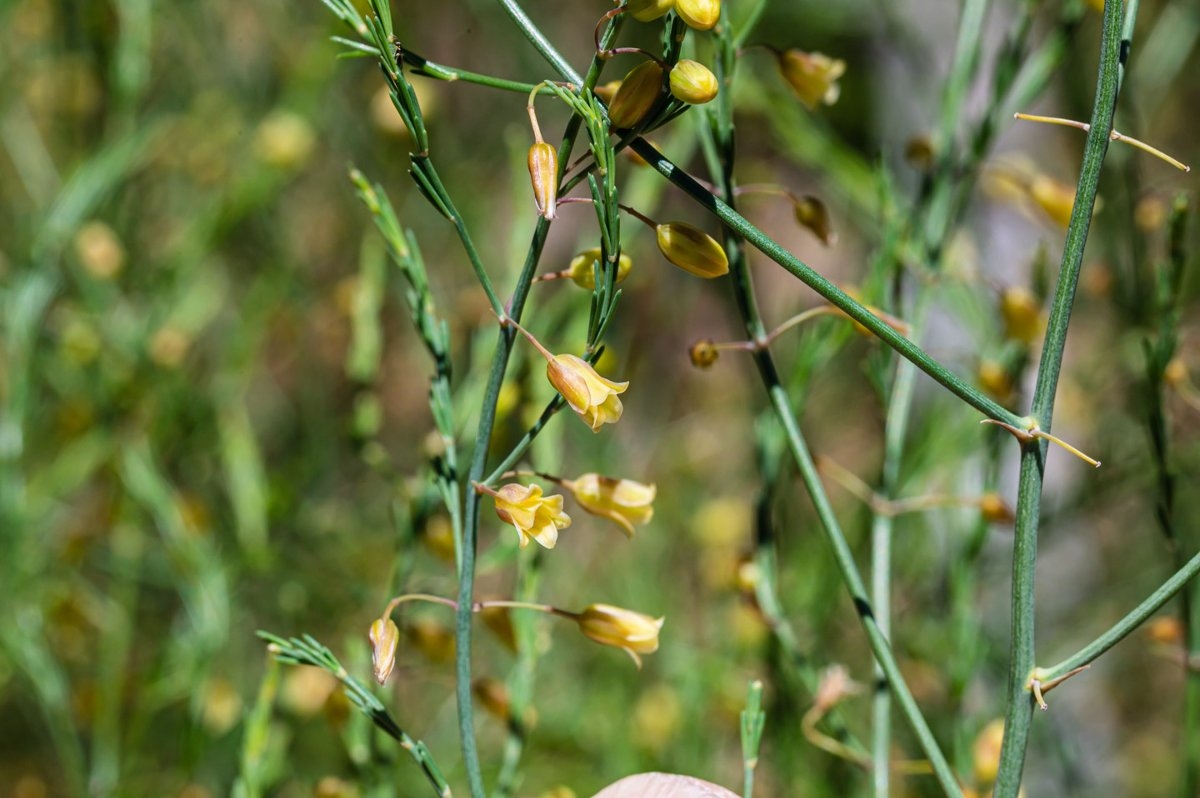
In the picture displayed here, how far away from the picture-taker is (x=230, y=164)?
1.65 metres

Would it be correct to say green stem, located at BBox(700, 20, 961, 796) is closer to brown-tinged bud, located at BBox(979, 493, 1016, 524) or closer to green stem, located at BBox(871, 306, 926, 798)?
green stem, located at BBox(871, 306, 926, 798)

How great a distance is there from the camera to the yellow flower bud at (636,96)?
0.45m

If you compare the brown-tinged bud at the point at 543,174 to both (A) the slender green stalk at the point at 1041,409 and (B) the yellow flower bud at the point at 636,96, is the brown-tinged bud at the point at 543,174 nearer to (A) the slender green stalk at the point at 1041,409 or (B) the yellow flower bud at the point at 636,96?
(B) the yellow flower bud at the point at 636,96

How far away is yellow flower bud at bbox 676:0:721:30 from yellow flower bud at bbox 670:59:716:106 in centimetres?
3

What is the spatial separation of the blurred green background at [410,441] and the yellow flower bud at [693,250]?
0.78 feet

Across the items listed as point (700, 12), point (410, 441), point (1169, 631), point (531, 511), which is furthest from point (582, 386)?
point (410, 441)

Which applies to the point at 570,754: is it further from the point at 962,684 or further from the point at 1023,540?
the point at 1023,540

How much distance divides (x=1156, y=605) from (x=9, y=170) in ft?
6.84

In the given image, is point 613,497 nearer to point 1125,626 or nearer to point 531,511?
point 531,511

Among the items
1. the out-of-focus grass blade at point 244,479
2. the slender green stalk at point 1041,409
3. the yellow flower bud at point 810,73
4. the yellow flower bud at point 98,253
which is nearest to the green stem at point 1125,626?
the slender green stalk at point 1041,409

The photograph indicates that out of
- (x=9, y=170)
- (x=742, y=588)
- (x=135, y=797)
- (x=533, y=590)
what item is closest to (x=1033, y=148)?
(x=742, y=588)

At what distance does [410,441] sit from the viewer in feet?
8.35

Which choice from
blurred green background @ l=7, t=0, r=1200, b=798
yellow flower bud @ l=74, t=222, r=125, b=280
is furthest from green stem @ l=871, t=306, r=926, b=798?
yellow flower bud @ l=74, t=222, r=125, b=280

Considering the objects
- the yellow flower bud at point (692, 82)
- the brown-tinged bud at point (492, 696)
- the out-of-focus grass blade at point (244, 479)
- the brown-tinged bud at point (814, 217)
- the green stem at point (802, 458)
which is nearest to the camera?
the yellow flower bud at point (692, 82)
